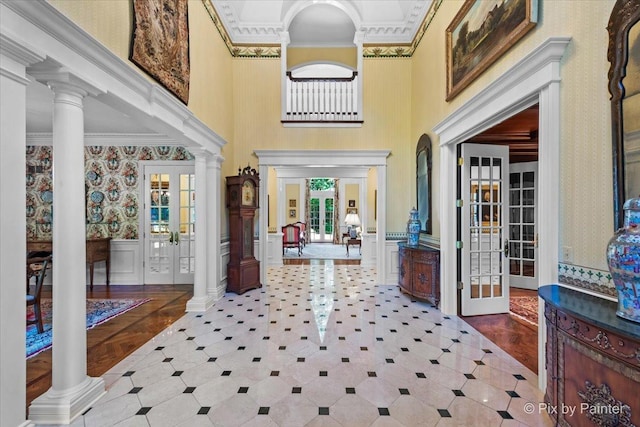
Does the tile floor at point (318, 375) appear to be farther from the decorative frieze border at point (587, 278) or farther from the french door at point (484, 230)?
the decorative frieze border at point (587, 278)

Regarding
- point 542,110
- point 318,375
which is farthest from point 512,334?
point 542,110

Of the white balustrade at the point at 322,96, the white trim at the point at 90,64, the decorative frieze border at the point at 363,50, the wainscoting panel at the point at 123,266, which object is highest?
the decorative frieze border at the point at 363,50

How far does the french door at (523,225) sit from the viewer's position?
541cm

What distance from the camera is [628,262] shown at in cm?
141

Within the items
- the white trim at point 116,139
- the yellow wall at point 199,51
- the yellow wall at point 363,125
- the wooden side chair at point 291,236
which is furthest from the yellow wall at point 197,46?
the wooden side chair at point 291,236

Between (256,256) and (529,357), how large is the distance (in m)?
4.63

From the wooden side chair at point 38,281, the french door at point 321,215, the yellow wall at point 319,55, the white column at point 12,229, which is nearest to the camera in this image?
the white column at point 12,229

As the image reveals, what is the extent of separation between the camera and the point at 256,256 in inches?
232

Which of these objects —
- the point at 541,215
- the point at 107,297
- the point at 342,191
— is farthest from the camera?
the point at 342,191

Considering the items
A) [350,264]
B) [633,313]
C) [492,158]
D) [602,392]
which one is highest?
[492,158]

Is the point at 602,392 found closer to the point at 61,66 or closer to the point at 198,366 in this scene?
the point at 198,366

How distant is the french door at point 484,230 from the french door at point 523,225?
1776 mm

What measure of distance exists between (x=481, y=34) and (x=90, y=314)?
6.45 m

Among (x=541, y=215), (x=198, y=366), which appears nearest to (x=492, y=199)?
(x=541, y=215)
